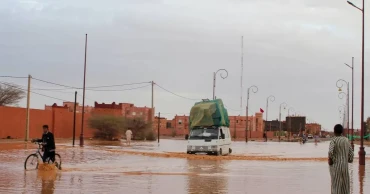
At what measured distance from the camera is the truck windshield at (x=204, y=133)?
118 ft

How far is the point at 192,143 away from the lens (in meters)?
36.6

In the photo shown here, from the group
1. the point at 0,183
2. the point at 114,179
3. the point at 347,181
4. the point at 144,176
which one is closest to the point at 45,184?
the point at 0,183

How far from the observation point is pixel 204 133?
36312mm

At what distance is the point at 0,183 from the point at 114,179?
368 centimetres

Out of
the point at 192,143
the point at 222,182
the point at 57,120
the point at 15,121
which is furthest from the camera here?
the point at 57,120

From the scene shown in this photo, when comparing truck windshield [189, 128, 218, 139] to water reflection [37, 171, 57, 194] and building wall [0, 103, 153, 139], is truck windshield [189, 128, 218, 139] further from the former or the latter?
building wall [0, 103, 153, 139]

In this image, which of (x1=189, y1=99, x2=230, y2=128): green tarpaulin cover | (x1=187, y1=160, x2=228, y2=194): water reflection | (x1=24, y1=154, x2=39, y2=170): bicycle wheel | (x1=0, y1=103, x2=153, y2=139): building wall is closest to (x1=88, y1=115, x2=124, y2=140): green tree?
(x1=0, y1=103, x2=153, y2=139): building wall

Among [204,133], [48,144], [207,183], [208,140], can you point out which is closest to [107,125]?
[204,133]

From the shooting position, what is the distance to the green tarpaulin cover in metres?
37.0

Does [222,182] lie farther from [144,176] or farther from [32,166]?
[32,166]

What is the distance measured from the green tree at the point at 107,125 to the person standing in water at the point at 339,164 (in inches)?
2374

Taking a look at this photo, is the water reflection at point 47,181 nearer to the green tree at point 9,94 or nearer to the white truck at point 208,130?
the white truck at point 208,130

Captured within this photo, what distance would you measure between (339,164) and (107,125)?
61.0m

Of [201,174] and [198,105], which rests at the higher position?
[198,105]
